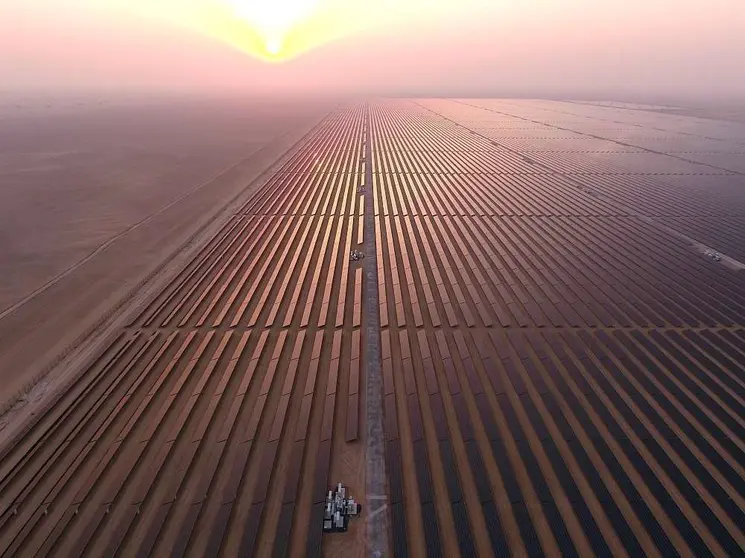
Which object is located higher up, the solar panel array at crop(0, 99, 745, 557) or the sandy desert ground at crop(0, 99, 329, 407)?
the sandy desert ground at crop(0, 99, 329, 407)

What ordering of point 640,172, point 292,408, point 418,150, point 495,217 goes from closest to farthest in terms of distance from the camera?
point 292,408
point 495,217
point 640,172
point 418,150

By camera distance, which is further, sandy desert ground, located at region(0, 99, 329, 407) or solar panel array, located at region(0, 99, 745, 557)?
sandy desert ground, located at region(0, 99, 329, 407)

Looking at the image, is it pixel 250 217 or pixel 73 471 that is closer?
pixel 73 471

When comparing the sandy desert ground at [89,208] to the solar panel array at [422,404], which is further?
the sandy desert ground at [89,208]

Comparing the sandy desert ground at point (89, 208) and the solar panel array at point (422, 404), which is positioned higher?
the sandy desert ground at point (89, 208)

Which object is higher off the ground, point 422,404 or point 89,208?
point 89,208

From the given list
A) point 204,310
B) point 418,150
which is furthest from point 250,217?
point 418,150

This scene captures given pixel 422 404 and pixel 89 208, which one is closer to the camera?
pixel 422 404

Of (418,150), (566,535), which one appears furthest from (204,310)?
(418,150)

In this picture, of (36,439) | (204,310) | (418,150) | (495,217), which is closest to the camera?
(36,439)

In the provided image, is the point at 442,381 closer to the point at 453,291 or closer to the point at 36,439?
the point at 453,291
